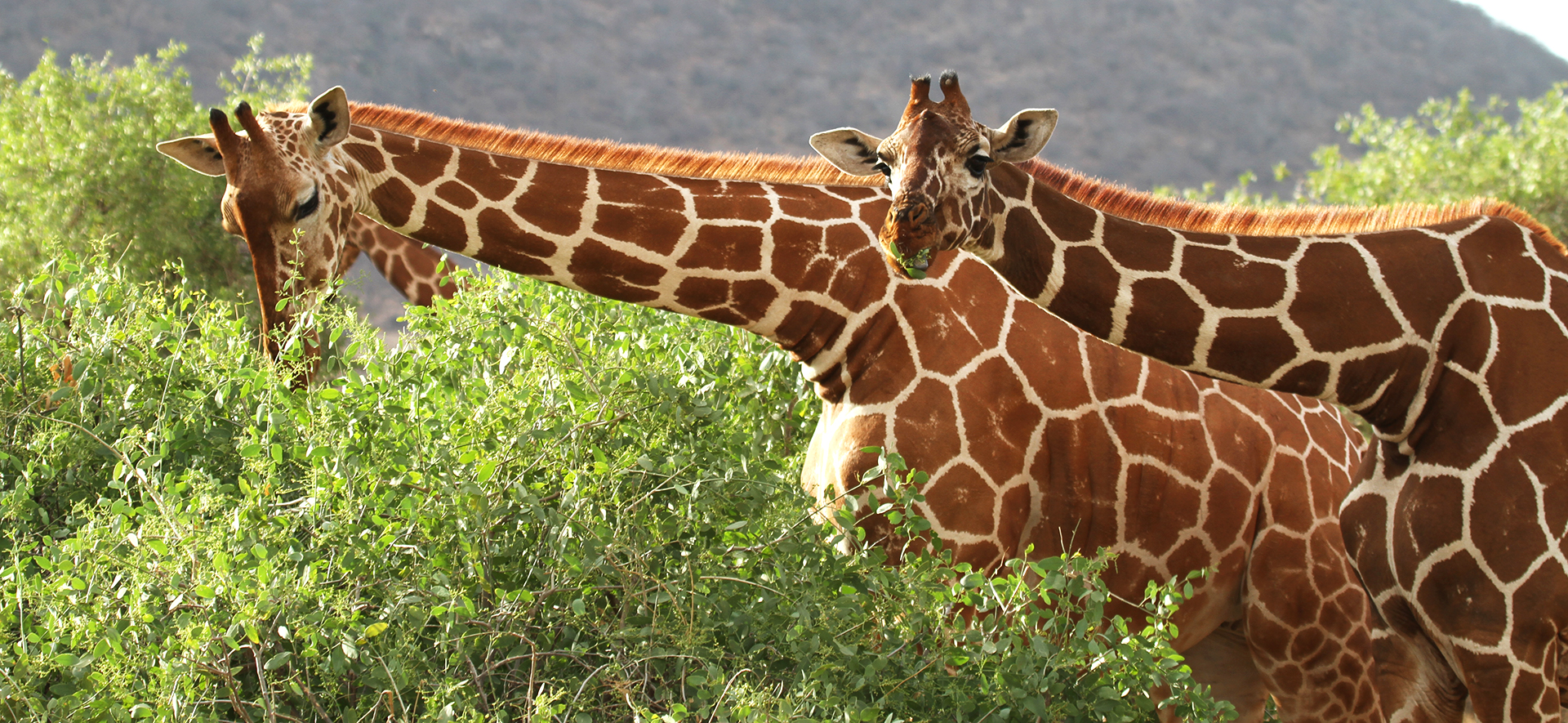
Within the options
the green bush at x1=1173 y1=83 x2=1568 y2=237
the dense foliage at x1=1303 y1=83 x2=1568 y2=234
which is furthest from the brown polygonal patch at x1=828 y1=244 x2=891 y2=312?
the dense foliage at x1=1303 y1=83 x2=1568 y2=234

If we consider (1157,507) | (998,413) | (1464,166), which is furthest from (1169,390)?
(1464,166)

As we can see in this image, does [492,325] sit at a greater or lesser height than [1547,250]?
lesser

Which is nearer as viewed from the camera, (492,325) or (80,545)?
(80,545)

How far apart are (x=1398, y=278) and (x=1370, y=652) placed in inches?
74.5

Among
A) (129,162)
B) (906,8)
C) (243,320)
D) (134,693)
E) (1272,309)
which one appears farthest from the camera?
(906,8)

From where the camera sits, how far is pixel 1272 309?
11.7 ft

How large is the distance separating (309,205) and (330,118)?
1.01 ft

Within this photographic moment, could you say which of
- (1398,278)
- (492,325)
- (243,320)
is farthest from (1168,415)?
(243,320)

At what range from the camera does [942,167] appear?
10.9 ft

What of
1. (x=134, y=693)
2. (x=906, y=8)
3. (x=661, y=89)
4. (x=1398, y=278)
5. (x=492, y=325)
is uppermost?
(x=906, y=8)

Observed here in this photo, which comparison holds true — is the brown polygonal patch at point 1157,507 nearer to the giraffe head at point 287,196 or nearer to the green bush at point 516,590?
the green bush at point 516,590

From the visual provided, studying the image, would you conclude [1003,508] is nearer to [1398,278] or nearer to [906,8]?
[1398,278]

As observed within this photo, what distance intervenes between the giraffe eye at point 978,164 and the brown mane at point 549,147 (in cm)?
103

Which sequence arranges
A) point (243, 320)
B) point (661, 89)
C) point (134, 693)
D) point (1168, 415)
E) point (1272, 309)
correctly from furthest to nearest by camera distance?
point (661, 89) < point (1168, 415) < point (243, 320) < point (1272, 309) < point (134, 693)
